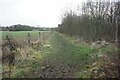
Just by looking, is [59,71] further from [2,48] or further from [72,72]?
[2,48]

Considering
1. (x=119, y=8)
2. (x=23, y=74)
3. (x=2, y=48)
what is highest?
(x=119, y=8)

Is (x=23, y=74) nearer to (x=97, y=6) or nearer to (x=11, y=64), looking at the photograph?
(x=11, y=64)

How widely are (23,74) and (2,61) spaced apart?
3260 mm

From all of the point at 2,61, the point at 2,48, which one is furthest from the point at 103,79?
the point at 2,48

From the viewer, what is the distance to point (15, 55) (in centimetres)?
1416

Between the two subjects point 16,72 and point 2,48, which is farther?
point 2,48

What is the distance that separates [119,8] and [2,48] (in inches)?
990

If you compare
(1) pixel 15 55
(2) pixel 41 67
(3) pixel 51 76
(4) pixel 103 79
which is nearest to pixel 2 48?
(1) pixel 15 55

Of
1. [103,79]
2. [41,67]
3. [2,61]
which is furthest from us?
[2,61]

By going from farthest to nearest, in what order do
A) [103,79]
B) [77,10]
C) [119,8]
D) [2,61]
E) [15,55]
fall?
[77,10]
[119,8]
[15,55]
[2,61]
[103,79]

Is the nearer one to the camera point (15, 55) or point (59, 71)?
point (59, 71)

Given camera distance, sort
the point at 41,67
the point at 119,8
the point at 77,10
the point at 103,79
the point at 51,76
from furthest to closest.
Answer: the point at 77,10
the point at 119,8
the point at 41,67
the point at 51,76
the point at 103,79

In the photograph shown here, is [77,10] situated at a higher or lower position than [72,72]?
higher

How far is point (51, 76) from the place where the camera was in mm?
9867
